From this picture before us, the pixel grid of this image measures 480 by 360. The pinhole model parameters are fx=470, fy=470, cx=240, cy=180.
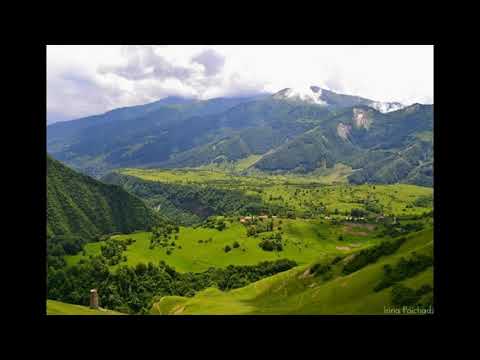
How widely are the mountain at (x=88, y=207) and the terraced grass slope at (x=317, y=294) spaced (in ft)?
335

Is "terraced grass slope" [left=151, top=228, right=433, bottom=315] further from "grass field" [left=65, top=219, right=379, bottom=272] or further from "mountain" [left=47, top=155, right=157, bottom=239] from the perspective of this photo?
"mountain" [left=47, top=155, right=157, bottom=239]

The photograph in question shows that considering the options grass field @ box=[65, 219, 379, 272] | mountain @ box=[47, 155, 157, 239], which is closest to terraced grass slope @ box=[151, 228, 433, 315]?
grass field @ box=[65, 219, 379, 272]

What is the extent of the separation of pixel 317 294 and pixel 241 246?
280 ft

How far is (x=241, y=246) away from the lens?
5098 inches

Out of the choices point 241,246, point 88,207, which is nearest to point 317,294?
point 241,246

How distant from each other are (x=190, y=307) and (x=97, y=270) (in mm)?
49519

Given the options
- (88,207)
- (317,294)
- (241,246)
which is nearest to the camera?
(317,294)

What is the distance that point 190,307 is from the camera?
58.1 m

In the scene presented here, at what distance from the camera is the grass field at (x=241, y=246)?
11862cm

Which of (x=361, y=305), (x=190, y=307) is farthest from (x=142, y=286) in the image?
(x=361, y=305)

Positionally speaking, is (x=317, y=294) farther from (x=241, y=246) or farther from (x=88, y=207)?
(x=88, y=207)

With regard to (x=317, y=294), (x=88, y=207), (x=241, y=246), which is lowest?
(x=241, y=246)

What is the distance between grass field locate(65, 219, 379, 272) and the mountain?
30082mm
